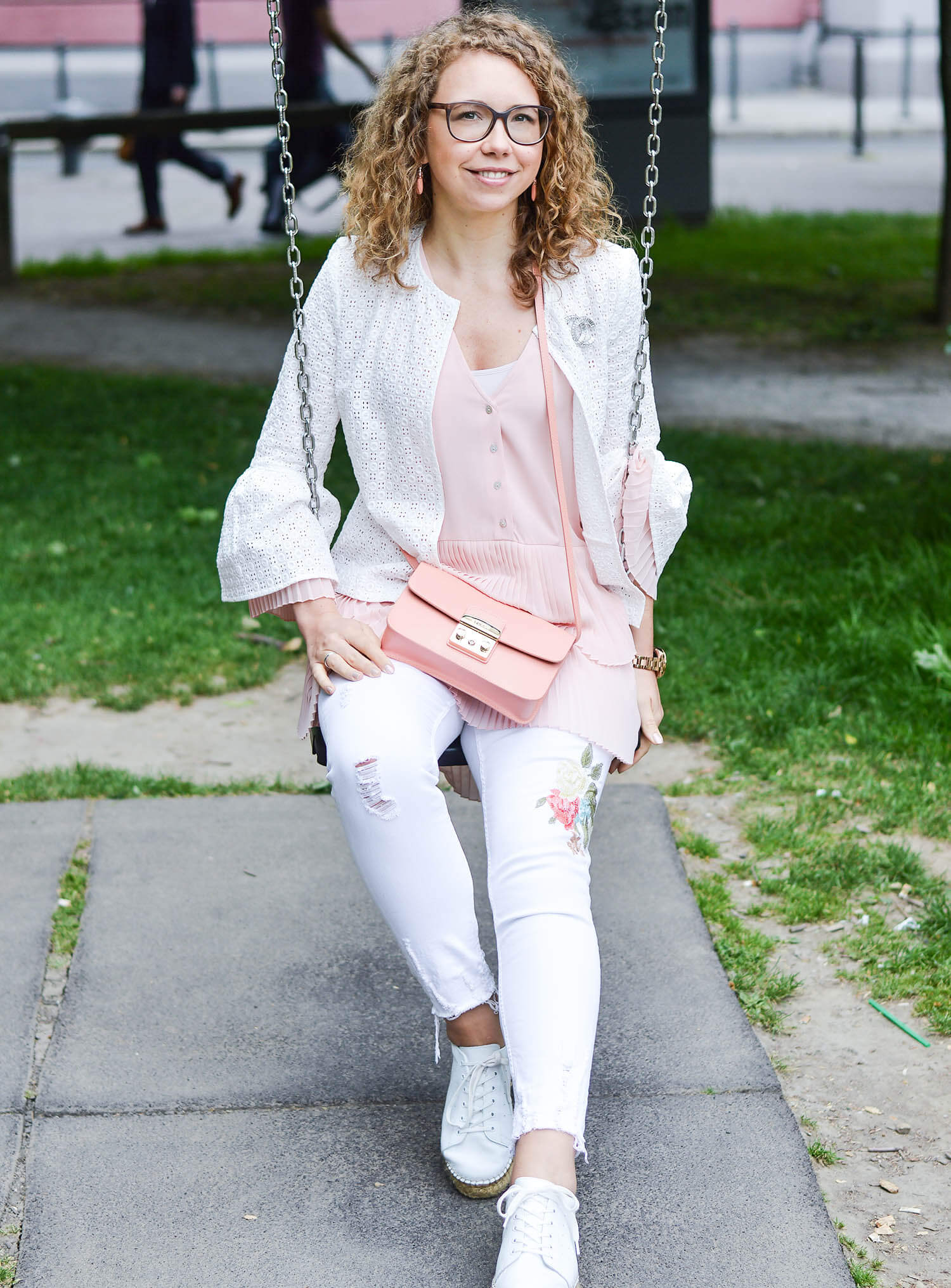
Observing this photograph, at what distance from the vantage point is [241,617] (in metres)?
4.86

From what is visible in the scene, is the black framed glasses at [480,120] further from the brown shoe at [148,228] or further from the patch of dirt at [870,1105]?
Answer: the brown shoe at [148,228]

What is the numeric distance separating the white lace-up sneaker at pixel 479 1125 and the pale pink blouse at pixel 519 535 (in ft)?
1.68

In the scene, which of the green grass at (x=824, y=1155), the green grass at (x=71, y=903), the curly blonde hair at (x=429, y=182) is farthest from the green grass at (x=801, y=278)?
the green grass at (x=824, y=1155)

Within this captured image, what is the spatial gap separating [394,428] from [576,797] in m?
0.66

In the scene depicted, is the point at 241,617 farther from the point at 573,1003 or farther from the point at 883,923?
the point at 573,1003

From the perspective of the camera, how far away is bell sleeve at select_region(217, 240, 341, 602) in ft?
8.28

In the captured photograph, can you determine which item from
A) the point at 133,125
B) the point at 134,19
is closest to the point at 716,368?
the point at 133,125

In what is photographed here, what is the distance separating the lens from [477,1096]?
7.84ft

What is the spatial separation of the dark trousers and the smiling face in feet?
32.3

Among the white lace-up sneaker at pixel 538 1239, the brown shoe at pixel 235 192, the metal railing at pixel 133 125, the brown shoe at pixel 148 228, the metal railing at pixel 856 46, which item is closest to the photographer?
the white lace-up sneaker at pixel 538 1239

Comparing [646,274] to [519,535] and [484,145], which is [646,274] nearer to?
[484,145]

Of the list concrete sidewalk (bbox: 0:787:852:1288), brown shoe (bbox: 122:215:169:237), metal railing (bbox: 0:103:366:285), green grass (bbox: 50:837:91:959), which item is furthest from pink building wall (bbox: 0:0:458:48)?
concrete sidewalk (bbox: 0:787:852:1288)

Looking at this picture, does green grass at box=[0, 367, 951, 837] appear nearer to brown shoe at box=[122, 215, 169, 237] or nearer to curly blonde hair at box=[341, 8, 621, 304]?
curly blonde hair at box=[341, 8, 621, 304]

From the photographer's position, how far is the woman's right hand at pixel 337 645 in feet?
7.96
